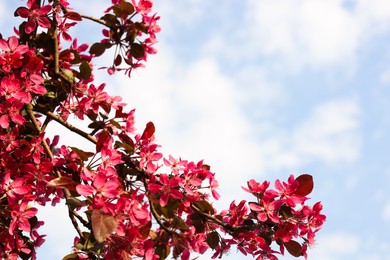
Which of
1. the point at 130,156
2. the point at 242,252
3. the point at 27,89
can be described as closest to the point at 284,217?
the point at 242,252

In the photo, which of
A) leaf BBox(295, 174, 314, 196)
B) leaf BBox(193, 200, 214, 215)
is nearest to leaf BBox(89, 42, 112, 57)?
leaf BBox(193, 200, 214, 215)

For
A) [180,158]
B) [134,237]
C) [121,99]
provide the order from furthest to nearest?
[121,99] → [180,158] → [134,237]

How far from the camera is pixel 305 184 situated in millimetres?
2924

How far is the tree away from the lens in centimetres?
287

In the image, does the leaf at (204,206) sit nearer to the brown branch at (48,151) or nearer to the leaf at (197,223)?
the leaf at (197,223)

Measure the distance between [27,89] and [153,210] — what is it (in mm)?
762

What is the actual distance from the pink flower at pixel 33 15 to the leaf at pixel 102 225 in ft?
3.79

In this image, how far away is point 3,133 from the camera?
3.03m

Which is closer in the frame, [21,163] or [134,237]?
[134,237]

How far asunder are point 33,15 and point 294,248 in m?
1.60

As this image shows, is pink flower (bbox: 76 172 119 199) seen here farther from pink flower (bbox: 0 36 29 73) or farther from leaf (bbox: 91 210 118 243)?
pink flower (bbox: 0 36 29 73)

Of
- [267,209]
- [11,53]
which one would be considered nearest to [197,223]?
[267,209]

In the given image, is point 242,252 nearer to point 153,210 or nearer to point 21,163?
point 153,210

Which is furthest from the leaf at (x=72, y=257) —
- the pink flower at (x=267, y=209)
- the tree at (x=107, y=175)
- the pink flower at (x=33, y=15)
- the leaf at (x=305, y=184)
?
Result: the pink flower at (x=33, y=15)
